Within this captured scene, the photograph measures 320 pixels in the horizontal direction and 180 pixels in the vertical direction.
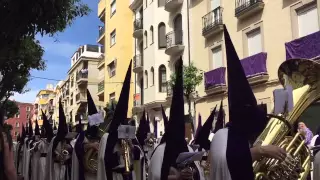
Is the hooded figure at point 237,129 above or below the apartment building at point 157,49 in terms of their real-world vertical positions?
below

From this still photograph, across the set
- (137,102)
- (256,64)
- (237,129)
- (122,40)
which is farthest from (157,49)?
(237,129)

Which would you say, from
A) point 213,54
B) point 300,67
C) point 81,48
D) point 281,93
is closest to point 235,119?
point 281,93

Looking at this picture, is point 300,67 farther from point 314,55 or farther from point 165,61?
point 165,61

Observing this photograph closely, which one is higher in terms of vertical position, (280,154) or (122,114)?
(122,114)

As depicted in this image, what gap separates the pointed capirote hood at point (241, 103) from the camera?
133 inches

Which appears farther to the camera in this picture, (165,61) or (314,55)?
(165,61)

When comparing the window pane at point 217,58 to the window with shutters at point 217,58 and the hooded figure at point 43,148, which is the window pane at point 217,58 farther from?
the hooded figure at point 43,148

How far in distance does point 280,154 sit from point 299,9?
1255 cm

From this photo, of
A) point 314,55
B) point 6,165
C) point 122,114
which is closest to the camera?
point 6,165

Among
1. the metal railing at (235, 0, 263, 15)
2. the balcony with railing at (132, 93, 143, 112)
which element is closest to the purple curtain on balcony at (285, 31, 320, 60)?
the metal railing at (235, 0, 263, 15)

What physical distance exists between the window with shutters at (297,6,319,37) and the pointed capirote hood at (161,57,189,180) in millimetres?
11323

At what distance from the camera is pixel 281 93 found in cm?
398

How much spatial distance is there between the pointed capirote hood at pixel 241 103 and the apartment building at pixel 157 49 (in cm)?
1818

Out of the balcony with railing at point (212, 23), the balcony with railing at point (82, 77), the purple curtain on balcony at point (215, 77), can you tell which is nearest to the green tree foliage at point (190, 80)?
the purple curtain on balcony at point (215, 77)
